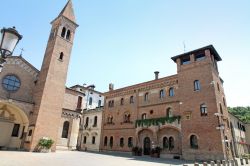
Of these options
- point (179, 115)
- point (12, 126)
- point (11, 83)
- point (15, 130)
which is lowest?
point (15, 130)

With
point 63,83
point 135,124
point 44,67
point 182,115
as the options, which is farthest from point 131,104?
point 44,67

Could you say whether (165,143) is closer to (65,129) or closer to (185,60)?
(185,60)

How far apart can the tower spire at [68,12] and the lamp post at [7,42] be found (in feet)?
83.6

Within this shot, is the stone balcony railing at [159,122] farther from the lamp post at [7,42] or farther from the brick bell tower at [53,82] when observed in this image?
the lamp post at [7,42]

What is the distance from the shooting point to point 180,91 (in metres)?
23.5

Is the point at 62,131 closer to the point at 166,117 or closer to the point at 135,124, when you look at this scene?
the point at 135,124

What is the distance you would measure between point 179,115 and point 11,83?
870 inches

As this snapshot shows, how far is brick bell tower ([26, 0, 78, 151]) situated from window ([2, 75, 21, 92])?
233 centimetres

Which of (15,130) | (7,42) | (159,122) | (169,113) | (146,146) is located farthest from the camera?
(146,146)

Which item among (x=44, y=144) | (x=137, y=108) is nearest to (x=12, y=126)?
(x=44, y=144)

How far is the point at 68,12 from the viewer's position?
96.7 feet

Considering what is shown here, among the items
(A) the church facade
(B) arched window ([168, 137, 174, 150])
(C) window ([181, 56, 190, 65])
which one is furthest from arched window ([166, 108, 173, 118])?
(A) the church facade

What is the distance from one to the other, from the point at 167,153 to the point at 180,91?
8.02 metres

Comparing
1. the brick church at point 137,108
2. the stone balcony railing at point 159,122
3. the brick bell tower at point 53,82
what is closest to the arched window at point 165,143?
the brick church at point 137,108
